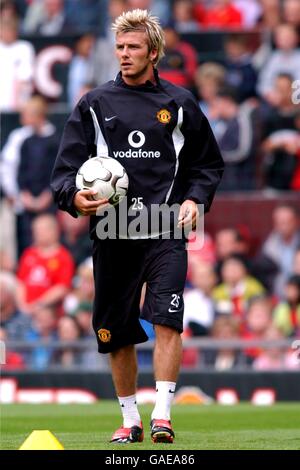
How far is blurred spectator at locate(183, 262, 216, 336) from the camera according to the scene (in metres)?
15.6

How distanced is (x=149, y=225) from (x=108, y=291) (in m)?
0.49

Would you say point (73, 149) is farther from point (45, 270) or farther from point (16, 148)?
point (16, 148)

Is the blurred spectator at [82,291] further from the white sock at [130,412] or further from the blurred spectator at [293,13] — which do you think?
the white sock at [130,412]

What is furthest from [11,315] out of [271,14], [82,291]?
[271,14]

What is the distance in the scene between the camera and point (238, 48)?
1877cm

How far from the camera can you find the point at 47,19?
69.6ft

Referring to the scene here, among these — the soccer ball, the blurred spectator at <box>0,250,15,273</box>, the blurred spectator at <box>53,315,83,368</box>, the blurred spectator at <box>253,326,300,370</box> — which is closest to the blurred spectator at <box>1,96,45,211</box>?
the blurred spectator at <box>0,250,15,273</box>

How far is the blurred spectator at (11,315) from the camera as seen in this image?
1628 cm

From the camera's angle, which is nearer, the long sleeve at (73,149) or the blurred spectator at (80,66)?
the long sleeve at (73,149)

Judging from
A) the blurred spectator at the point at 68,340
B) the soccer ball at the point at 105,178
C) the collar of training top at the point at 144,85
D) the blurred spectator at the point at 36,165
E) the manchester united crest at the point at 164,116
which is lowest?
the blurred spectator at the point at 68,340

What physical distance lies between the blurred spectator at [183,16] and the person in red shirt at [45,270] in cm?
421

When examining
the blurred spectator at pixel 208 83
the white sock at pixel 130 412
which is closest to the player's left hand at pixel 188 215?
the white sock at pixel 130 412

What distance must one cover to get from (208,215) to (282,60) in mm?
2636

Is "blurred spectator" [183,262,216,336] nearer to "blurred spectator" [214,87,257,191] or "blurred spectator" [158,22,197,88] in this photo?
"blurred spectator" [214,87,257,191]
